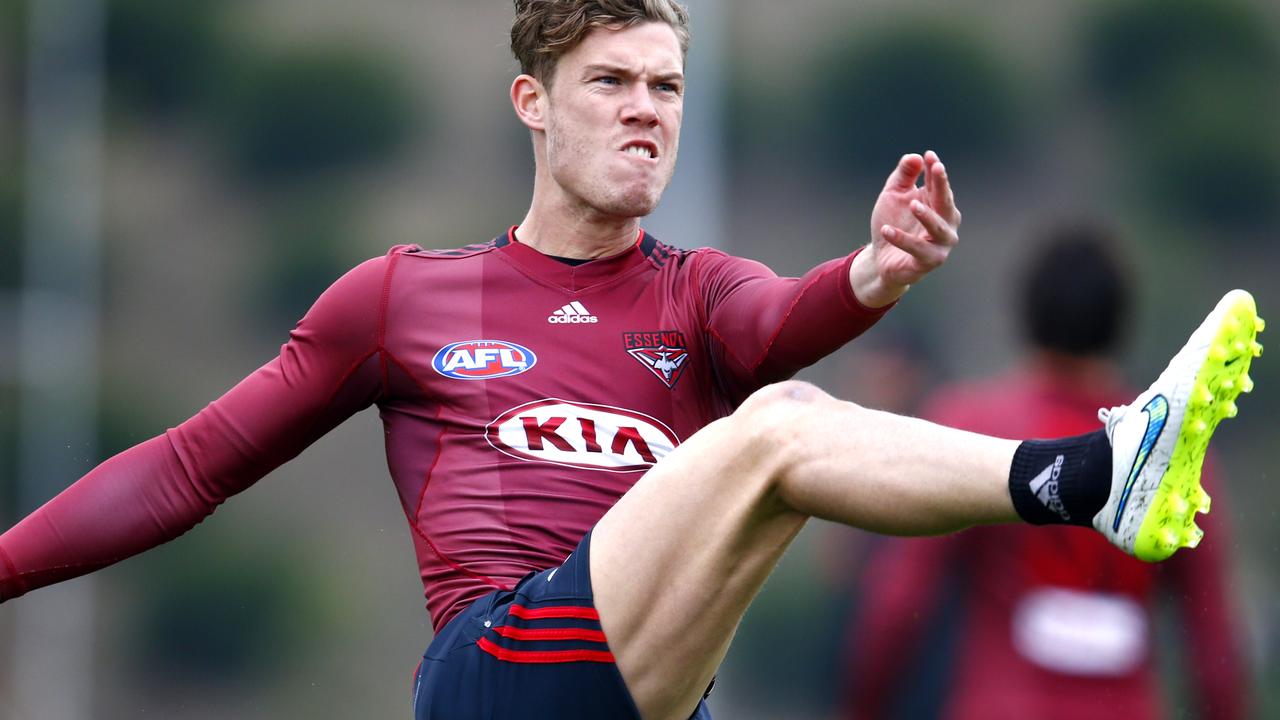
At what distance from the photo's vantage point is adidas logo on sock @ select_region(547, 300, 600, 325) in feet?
9.51

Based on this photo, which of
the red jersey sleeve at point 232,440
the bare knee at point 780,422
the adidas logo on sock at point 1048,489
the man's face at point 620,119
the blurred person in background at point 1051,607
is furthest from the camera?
the blurred person in background at point 1051,607

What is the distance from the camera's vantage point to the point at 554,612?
2.51 metres

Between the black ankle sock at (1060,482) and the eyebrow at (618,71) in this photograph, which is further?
the eyebrow at (618,71)

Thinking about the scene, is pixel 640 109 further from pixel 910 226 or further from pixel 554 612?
pixel 554 612

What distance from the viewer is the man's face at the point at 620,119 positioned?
2967mm

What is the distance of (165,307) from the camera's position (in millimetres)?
6113

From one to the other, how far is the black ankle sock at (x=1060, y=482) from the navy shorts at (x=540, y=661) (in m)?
0.72

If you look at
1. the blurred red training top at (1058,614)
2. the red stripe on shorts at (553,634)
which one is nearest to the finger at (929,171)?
the blurred red training top at (1058,614)

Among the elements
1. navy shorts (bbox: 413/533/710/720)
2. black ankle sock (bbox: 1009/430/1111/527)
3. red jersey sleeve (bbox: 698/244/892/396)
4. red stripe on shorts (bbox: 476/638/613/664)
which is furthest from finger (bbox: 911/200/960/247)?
red stripe on shorts (bbox: 476/638/613/664)

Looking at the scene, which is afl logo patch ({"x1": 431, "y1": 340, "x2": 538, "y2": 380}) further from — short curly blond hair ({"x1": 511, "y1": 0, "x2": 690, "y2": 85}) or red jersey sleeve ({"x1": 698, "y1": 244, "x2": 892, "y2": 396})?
short curly blond hair ({"x1": 511, "y1": 0, "x2": 690, "y2": 85})

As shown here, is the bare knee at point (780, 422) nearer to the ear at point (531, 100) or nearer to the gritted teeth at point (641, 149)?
the gritted teeth at point (641, 149)

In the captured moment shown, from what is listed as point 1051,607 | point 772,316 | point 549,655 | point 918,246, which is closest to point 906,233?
point 918,246

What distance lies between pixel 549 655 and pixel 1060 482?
866mm

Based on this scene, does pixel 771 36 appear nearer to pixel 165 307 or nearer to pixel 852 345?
pixel 852 345
